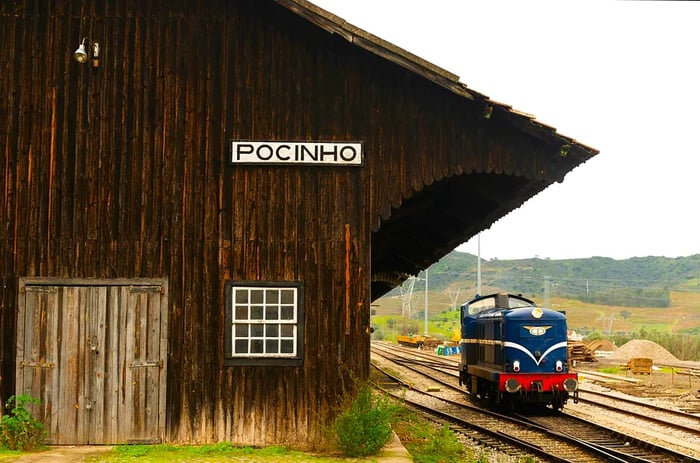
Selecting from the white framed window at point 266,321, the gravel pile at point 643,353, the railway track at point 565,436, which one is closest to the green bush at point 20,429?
the white framed window at point 266,321

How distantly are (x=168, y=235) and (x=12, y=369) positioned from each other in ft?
9.66

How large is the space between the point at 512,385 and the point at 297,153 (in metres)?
9.00

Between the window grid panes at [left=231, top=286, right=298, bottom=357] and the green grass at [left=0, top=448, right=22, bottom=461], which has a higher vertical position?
the window grid panes at [left=231, top=286, right=298, bottom=357]

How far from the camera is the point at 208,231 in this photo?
11969mm

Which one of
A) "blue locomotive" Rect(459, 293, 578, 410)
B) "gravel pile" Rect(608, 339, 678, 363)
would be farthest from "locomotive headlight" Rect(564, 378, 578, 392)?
"gravel pile" Rect(608, 339, 678, 363)

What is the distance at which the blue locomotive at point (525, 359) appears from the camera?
61.1ft

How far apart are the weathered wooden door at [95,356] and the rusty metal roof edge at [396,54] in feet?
14.6

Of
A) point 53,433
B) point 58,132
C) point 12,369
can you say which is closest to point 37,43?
point 58,132

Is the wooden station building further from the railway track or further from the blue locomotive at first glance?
the blue locomotive

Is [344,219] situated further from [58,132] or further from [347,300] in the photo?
[58,132]

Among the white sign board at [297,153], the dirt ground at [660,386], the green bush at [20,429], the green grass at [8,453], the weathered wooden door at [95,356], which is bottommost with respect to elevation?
the dirt ground at [660,386]

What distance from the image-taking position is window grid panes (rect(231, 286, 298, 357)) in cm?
1189

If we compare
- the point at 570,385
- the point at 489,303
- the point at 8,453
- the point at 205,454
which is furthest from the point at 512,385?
the point at 8,453

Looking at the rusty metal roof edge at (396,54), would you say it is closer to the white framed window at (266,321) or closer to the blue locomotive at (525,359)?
the white framed window at (266,321)
